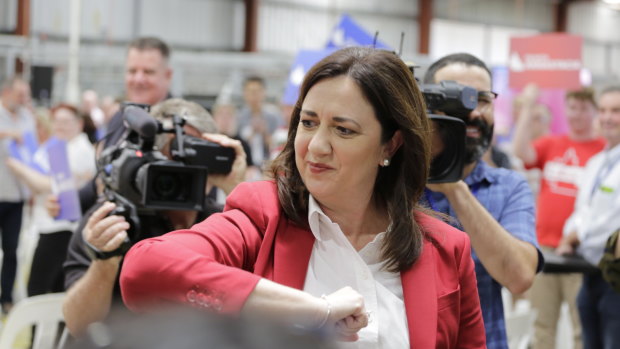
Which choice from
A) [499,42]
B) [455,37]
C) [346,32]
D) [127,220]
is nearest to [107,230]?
[127,220]

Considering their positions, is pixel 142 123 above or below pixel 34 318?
above

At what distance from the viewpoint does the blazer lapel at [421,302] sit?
142cm

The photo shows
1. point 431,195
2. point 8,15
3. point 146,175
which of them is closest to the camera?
point 146,175

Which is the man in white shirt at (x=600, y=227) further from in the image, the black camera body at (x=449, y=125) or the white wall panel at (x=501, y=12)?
the white wall panel at (x=501, y=12)


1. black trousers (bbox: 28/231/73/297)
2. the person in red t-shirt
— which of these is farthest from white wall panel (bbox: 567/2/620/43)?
black trousers (bbox: 28/231/73/297)

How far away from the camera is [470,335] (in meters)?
1.55

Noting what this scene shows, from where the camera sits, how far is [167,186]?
1.92 meters

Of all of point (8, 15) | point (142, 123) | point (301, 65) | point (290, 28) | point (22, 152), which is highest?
point (290, 28)

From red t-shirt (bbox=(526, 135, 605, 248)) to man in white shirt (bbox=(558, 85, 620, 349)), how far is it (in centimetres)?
78

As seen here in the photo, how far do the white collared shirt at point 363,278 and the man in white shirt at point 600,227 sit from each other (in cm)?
210

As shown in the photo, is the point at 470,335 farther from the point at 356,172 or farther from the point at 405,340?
the point at 356,172

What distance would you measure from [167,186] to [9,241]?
4457 millimetres

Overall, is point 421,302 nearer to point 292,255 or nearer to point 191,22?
point 292,255

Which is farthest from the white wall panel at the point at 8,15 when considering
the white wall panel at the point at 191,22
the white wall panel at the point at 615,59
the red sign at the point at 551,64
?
the white wall panel at the point at 615,59
